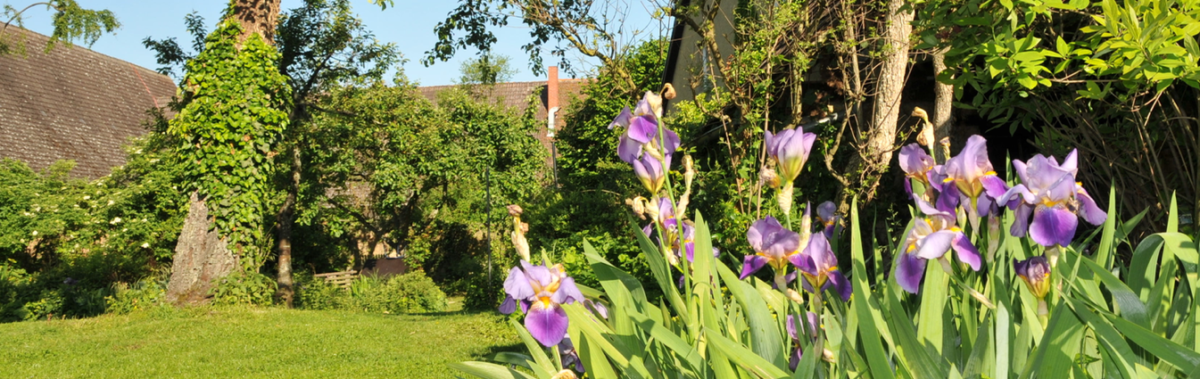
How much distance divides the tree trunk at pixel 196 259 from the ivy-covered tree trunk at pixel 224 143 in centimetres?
1

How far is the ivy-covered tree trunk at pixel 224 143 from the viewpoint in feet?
31.3

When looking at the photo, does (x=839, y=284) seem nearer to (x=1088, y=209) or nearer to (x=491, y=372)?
(x=1088, y=209)

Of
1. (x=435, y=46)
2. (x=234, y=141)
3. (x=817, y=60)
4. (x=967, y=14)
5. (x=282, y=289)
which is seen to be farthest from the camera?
(x=282, y=289)

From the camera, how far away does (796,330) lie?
147 centimetres

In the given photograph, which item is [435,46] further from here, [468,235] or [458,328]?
[468,235]

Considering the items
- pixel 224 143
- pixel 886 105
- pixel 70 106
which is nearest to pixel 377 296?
pixel 224 143

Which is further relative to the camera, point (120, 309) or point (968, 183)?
point (120, 309)

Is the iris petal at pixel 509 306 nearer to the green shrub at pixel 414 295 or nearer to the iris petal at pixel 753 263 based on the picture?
the iris petal at pixel 753 263

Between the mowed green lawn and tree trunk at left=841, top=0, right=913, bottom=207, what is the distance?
299cm

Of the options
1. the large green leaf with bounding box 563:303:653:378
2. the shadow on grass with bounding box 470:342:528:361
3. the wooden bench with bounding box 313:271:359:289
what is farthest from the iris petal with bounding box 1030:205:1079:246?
the wooden bench with bounding box 313:271:359:289

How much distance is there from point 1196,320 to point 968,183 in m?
0.47

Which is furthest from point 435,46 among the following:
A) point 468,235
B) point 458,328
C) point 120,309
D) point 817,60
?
point 468,235

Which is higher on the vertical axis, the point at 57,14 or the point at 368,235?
the point at 57,14

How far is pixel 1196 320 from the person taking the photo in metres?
1.35
